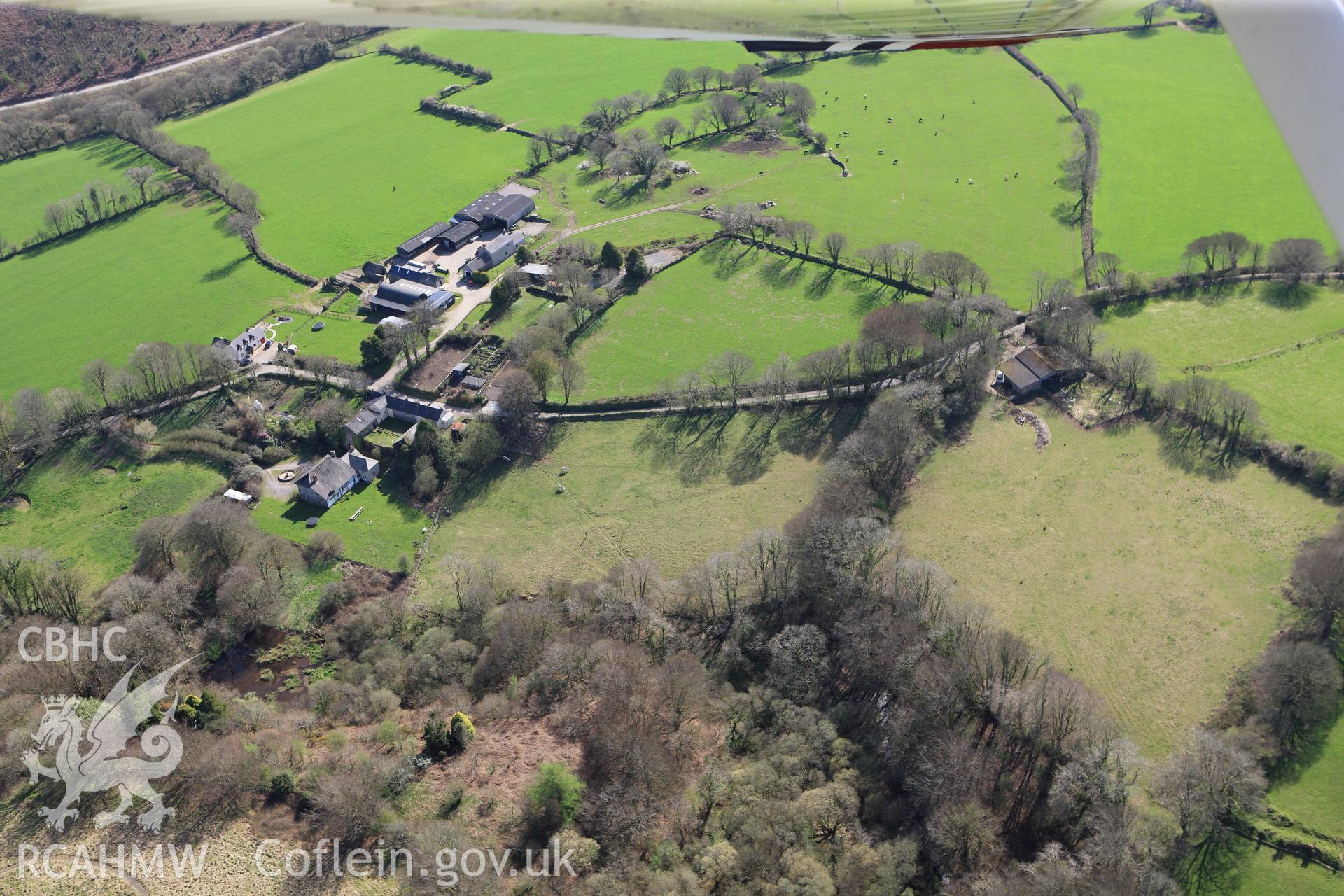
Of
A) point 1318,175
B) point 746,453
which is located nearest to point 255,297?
point 746,453

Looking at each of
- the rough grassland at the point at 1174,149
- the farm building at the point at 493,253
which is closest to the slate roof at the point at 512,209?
the farm building at the point at 493,253

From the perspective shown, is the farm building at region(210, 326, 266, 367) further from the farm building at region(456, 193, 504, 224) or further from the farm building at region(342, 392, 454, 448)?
the farm building at region(456, 193, 504, 224)

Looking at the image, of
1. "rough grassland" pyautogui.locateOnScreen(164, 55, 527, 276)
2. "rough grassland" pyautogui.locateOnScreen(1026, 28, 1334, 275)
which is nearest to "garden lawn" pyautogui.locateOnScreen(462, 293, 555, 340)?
"rough grassland" pyautogui.locateOnScreen(164, 55, 527, 276)

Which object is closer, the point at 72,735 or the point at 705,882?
the point at 705,882

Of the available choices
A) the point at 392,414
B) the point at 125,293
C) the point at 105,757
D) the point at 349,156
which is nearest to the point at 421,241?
the point at 392,414

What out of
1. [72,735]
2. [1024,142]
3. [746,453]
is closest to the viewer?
[72,735]

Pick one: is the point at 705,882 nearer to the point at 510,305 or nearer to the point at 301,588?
the point at 301,588

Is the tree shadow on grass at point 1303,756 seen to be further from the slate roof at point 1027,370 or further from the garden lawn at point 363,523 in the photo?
the garden lawn at point 363,523
